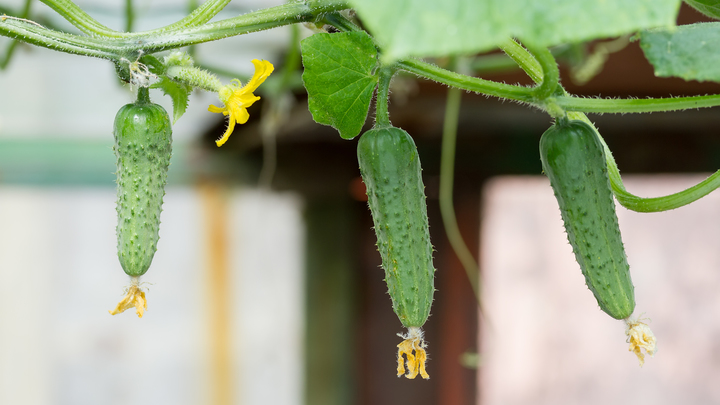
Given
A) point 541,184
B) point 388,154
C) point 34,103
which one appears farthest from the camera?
point 541,184

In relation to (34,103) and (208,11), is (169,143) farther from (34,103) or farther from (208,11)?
(34,103)

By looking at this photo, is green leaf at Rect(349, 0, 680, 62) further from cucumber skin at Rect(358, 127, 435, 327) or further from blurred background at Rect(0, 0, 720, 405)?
blurred background at Rect(0, 0, 720, 405)

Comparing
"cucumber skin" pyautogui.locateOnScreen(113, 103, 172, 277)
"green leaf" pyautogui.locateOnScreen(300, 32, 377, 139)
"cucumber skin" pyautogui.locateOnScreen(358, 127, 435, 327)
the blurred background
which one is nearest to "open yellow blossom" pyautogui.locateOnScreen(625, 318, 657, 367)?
"cucumber skin" pyautogui.locateOnScreen(358, 127, 435, 327)

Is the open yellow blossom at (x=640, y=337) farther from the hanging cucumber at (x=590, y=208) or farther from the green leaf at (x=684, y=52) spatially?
the green leaf at (x=684, y=52)

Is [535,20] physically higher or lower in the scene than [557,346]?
higher

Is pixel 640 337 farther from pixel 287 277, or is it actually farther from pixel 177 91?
pixel 287 277

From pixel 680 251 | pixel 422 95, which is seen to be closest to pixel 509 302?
pixel 680 251

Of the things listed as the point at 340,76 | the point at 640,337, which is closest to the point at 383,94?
the point at 340,76
